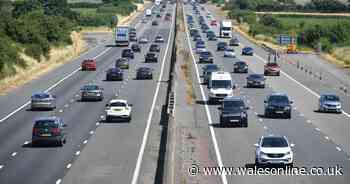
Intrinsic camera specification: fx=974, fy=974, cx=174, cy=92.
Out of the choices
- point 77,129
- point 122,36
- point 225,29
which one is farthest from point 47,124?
point 225,29

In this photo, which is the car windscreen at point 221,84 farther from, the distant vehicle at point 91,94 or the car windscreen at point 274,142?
the car windscreen at point 274,142

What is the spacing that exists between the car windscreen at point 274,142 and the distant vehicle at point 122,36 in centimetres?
10541

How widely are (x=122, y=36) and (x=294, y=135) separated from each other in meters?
97.8

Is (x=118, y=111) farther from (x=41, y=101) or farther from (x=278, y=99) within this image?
(x=278, y=99)

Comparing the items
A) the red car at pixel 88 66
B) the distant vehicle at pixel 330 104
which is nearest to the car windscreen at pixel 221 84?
the distant vehicle at pixel 330 104

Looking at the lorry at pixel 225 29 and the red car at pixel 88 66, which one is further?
the lorry at pixel 225 29

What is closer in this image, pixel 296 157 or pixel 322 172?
pixel 322 172

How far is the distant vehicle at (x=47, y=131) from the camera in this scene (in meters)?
46.9

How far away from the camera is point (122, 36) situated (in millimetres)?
147875

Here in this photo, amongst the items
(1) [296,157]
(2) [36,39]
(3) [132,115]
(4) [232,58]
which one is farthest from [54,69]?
(1) [296,157]

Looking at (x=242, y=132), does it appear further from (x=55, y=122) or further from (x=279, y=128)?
(x=55, y=122)

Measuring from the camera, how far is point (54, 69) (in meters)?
107

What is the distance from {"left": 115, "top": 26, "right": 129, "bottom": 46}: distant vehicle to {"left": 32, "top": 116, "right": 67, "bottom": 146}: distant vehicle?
318 feet

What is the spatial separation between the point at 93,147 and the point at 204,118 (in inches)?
560
